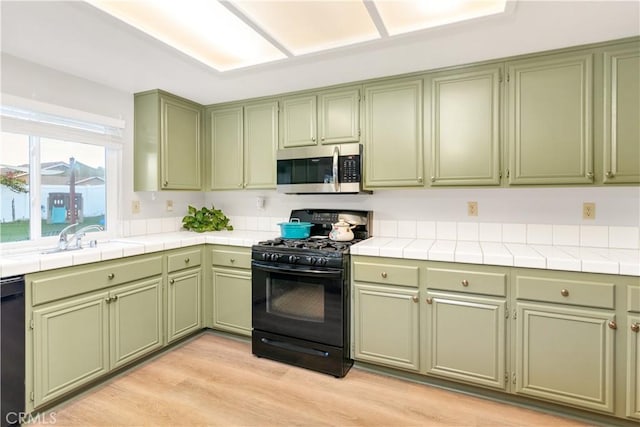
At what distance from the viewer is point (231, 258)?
2.95m

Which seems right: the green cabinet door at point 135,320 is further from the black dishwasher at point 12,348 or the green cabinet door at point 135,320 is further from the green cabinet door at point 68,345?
the black dishwasher at point 12,348

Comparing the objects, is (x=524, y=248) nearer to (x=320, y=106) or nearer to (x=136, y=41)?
(x=320, y=106)

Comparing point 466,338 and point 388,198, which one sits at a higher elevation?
point 388,198

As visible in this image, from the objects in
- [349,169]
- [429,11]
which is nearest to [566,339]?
[349,169]

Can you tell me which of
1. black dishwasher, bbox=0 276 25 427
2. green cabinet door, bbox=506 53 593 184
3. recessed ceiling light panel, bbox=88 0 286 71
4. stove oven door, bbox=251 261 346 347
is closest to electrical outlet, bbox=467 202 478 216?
green cabinet door, bbox=506 53 593 184

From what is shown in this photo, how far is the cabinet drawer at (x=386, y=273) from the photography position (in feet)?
7.43

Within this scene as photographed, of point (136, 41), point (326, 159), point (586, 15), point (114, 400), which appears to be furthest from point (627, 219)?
point (114, 400)

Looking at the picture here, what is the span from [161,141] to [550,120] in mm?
3014

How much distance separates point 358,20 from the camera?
196 centimetres

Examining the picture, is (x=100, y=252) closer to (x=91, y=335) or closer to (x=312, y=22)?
(x=91, y=335)

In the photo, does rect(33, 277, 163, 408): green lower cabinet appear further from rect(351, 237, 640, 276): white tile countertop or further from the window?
rect(351, 237, 640, 276): white tile countertop

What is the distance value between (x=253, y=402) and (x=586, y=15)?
2896mm

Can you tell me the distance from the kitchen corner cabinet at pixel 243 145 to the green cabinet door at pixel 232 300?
863 millimetres

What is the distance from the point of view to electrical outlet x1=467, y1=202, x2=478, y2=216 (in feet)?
8.71
